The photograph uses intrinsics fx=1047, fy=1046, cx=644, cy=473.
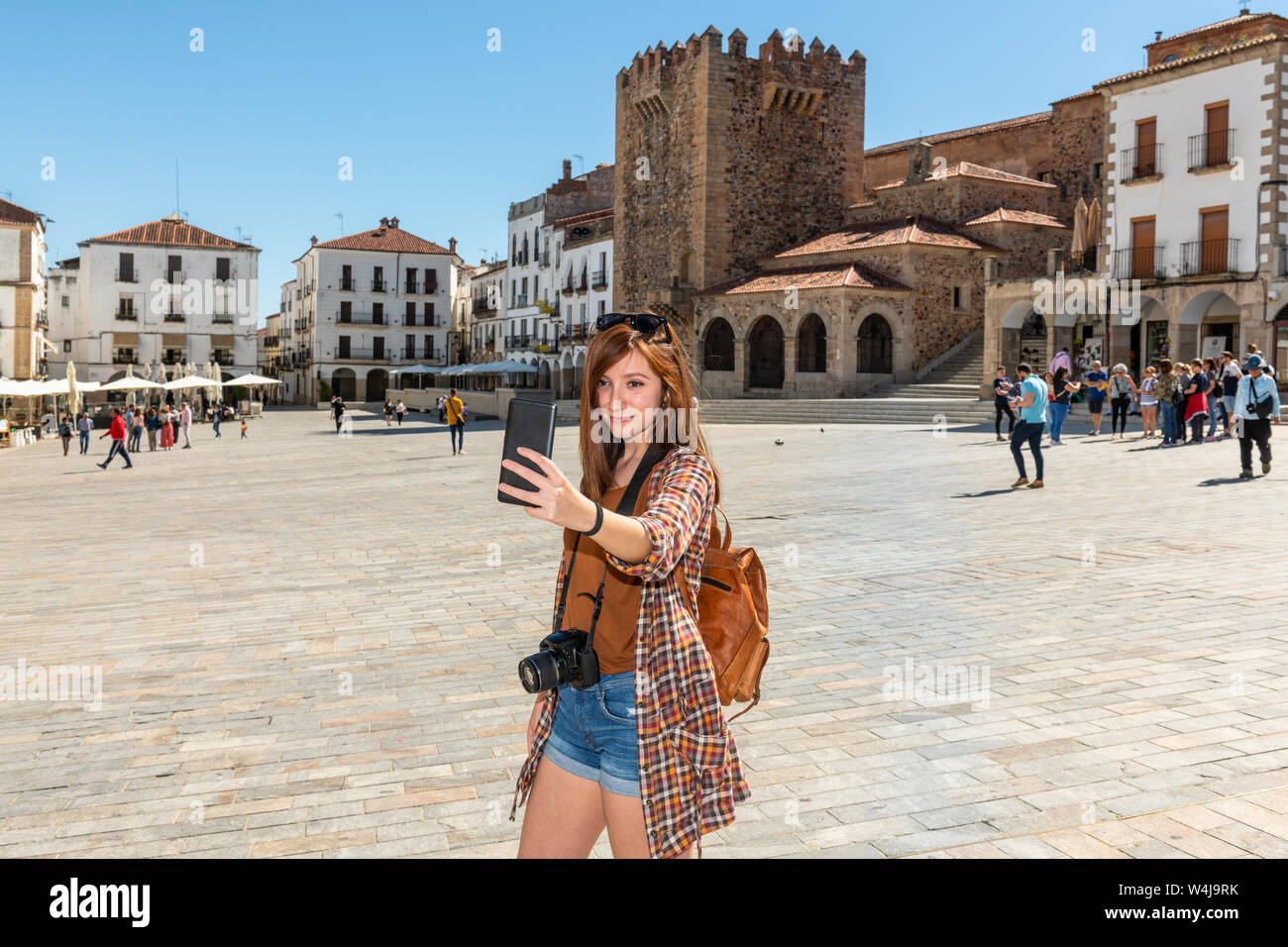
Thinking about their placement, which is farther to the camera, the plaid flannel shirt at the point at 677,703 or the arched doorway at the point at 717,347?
the arched doorway at the point at 717,347

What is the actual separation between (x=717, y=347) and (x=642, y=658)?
40592mm

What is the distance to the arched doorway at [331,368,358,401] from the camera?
231 ft

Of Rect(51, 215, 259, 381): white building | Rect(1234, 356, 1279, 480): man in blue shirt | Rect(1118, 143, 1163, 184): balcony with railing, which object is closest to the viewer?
Rect(1234, 356, 1279, 480): man in blue shirt

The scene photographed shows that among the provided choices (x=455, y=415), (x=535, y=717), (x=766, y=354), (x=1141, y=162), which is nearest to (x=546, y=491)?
(x=535, y=717)

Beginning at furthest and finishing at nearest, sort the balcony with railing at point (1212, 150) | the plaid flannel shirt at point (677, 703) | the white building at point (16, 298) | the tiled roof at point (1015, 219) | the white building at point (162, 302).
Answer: the white building at point (162, 302) → the white building at point (16, 298) → the tiled roof at point (1015, 219) → the balcony with railing at point (1212, 150) → the plaid flannel shirt at point (677, 703)

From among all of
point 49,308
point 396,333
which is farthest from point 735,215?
point 49,308

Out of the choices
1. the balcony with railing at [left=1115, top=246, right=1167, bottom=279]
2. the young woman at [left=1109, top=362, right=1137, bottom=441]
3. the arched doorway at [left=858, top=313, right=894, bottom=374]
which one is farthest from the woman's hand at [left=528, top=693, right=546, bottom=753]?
the arched doorway at [left=858, top=313, right=894, bottom=374]

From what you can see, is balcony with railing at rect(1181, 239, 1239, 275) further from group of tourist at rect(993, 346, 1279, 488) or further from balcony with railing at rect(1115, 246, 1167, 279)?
group of tourist at rect(993, 346, 1279, 488)

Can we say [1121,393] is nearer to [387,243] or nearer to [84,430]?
[84,430]

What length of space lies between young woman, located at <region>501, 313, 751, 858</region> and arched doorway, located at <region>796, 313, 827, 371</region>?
3576cm

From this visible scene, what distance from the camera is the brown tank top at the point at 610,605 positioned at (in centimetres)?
227

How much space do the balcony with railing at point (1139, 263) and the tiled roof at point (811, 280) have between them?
752 centimetres

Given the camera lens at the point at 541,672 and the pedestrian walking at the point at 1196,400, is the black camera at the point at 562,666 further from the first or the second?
the pedestrian walking at the point at 1196,400

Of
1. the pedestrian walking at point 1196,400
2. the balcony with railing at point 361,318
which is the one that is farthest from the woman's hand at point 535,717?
the balcony with railing at point 361,318
